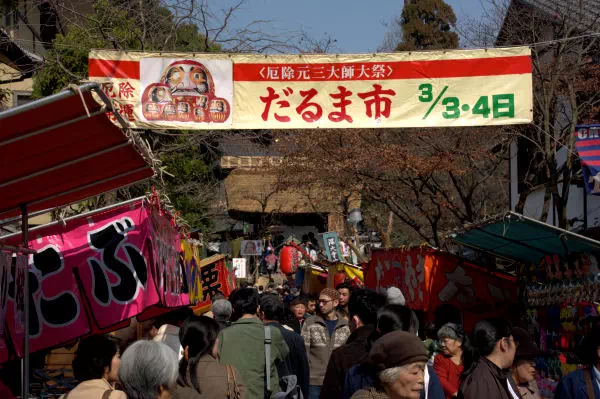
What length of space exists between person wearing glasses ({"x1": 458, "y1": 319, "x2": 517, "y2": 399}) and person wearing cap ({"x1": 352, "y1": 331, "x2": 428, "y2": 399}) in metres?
1.36

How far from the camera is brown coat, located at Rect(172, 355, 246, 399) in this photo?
5.43 m

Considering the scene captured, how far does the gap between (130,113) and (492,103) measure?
16.0 ft

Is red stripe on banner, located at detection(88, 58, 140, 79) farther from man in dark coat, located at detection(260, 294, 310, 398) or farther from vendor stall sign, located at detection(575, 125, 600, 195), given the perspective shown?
vendor stall sign, located at detection(575, 125, 600, 195)

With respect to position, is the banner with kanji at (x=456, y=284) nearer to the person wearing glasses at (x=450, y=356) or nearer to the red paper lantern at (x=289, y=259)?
the person wearing glasses at (x=450, y=356)

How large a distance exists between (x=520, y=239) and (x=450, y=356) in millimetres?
3738

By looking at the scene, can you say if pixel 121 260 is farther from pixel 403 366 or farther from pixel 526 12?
pixel 526 12

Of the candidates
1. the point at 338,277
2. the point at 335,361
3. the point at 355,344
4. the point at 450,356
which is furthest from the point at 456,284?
the point at 338,277

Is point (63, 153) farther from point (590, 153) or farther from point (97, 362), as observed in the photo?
point (590, 153)

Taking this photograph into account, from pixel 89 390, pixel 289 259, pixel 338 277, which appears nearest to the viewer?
pixel 89 390

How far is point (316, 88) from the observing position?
35.6 feet

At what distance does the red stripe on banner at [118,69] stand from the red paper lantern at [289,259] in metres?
21.2

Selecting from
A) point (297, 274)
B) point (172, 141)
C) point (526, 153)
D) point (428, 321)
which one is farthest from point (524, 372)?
point (297, 274)

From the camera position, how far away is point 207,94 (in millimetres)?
10930

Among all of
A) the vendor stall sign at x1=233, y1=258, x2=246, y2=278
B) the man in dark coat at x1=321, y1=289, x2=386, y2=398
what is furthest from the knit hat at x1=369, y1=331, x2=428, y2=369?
the vendor stall sign at x1=233, y1=258, x2=246, y2=278
